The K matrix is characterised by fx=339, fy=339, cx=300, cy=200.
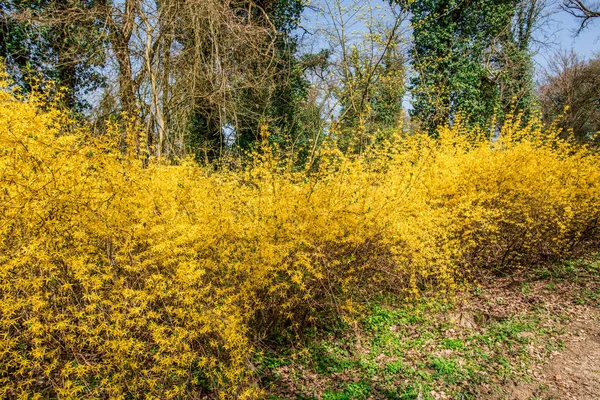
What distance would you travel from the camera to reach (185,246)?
2764 mm

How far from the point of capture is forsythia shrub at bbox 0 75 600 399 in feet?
7.03

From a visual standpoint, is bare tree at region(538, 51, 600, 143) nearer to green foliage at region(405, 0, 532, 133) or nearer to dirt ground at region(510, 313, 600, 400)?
green foliage at region(405, 0, 532, 133)

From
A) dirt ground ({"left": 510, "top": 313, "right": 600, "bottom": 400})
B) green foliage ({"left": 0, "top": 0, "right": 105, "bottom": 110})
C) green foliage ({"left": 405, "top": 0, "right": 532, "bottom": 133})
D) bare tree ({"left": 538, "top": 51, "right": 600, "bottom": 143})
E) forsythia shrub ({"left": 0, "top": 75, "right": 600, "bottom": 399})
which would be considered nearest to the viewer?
forsythia shrub ({"left": 0, "top": 75, "right": 600, "bottom": 399})

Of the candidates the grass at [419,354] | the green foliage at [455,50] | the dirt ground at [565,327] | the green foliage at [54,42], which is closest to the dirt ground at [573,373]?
A: the dirt ground at [565,327]

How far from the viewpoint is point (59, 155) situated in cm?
241

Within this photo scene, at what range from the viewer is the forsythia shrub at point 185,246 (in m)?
2.14

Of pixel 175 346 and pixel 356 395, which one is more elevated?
pixel 175 346

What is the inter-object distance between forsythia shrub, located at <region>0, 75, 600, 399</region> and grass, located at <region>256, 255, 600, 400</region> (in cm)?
35

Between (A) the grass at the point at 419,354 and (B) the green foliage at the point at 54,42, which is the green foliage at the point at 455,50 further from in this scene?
(B) the green foliage at the point at 54,42

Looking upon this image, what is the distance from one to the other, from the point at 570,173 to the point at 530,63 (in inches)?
387

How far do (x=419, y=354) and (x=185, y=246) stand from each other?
3.01 meters

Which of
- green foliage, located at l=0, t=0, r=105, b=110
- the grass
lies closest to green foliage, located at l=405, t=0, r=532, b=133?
the grass

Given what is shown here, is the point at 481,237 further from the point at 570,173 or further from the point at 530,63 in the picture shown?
the point at 530,63

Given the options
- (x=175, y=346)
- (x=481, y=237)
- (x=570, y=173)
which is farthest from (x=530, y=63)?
(x=175, y=346)
